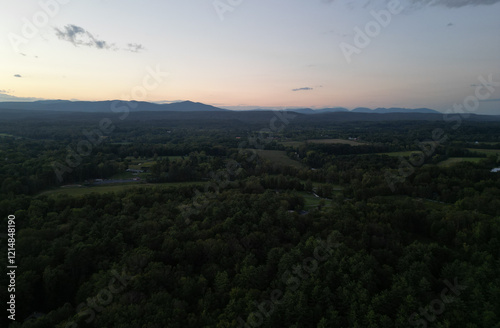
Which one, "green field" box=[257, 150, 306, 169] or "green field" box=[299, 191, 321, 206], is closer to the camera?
"green field" box=[299, 191, 321, 206]

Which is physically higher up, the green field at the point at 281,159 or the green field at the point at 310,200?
the green field at the point at 281,159

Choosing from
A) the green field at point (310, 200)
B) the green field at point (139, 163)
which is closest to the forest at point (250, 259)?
the green field at point (310, 200)

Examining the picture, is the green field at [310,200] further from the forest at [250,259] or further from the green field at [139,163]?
the green field at [139,163]

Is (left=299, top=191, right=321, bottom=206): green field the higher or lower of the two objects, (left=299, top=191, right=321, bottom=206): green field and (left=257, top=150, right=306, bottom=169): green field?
the lower

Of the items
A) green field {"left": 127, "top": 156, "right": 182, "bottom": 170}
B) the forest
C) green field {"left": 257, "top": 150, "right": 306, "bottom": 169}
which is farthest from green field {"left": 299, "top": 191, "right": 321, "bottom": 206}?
green field {"left": 127, "top": 156, "right": 182, "bottom": 170}

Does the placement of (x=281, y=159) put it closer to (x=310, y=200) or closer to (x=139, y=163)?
(x=310, y=200)

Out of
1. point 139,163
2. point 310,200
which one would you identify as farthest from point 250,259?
point 139,163

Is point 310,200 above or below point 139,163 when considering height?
below

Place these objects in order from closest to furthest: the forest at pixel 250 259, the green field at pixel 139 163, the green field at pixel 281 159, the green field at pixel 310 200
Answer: the forest at pixel 250 259 → the green field at pixel 310 200 → the green field at pixel 139 163 → the green field at pixel 281 159

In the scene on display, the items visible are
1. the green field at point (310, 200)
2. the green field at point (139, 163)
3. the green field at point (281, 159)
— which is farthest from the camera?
the green field at point (281, 159)

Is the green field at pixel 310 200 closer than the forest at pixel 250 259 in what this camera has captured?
No

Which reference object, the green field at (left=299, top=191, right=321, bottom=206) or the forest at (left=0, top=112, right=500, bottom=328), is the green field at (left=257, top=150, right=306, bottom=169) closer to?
the green field at (left=299, top=191, right=321, bottom=206)
